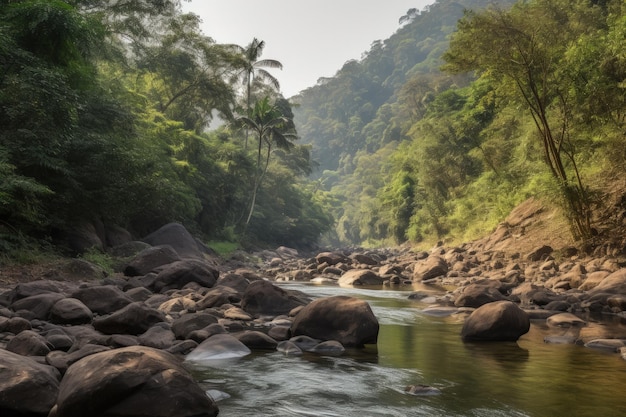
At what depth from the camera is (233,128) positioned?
35.5 m

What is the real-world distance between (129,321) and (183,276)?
Answer: 5.10 m

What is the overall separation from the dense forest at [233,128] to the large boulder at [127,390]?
6486mm

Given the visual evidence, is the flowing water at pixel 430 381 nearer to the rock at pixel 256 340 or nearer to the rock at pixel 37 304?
the rock at pixel 256 340

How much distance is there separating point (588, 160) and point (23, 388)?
1706 cm

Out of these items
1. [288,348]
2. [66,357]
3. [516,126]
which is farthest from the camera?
[516,126]

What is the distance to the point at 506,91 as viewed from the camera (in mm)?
16703

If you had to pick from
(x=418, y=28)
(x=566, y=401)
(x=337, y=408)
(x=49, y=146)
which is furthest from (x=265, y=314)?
(x=418, y=28)

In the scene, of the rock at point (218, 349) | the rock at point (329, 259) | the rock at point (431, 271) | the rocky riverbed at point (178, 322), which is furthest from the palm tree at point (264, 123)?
the rock at point (218, 349)

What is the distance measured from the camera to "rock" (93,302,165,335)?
6652 millimetres

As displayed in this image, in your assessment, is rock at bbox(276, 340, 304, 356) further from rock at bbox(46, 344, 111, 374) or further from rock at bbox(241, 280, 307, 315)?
rock at bbox(241, 280, 307, 315)

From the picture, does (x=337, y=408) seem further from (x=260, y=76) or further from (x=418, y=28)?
(x=418, y=28)

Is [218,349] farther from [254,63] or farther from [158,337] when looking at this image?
[254,63]

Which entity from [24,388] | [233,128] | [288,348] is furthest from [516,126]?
[24,388]

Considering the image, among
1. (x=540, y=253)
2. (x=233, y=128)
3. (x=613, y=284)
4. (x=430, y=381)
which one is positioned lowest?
(x=430, y=381)
